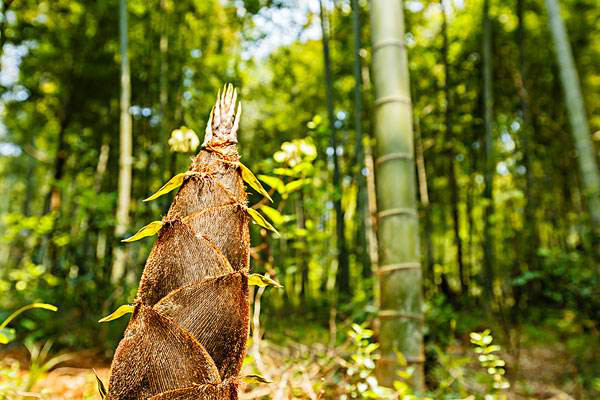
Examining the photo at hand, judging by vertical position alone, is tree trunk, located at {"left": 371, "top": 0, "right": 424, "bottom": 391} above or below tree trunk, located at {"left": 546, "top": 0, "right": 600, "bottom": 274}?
below

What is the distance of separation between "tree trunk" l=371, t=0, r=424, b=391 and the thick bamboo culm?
0.97 m

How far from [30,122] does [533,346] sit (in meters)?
10.5

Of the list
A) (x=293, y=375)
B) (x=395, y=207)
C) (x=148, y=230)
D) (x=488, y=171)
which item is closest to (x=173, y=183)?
(x=148, y=230)

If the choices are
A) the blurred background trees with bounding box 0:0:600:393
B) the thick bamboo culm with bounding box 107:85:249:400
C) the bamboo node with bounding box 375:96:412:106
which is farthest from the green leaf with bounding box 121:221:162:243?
the blurred background trees with bounding box 0:0:600:393

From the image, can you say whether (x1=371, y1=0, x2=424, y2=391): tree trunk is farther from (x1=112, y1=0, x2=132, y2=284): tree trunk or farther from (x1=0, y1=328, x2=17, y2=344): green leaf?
(x1=112, y1=0, x2=132, y2=284): tree trunk

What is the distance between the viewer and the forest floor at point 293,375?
68.7 inches

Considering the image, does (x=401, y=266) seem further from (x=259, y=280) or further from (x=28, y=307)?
(x=28, y=307)

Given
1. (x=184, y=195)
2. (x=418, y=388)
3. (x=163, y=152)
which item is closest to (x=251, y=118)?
(x=163, y=152)

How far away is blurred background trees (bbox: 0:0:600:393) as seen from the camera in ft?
16.1

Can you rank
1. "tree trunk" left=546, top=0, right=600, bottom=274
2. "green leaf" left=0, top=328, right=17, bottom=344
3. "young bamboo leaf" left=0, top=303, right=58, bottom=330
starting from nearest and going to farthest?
"young bamboo leaf" left=0, top=303, right=58, bottom=330
"green leaf" left=0, top=328, right=17, bottom=344
"tree trunk" left=546, top=0, right=600, bottom=274

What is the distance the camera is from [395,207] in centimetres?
183

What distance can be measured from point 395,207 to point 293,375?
0.78m

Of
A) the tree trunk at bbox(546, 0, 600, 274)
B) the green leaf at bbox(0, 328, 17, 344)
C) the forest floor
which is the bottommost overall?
the forest floor

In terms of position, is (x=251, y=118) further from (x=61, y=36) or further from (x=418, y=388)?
(x=418, y=388)
